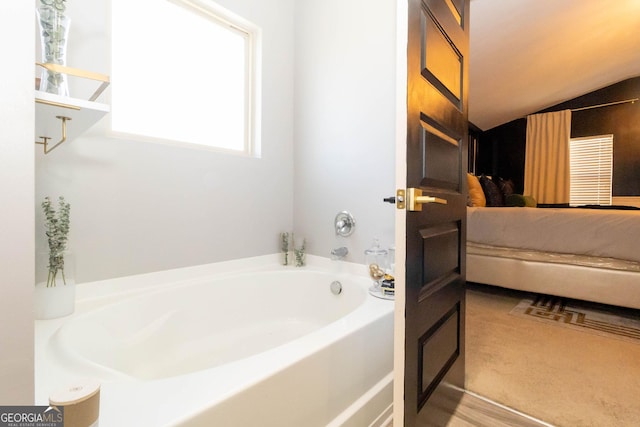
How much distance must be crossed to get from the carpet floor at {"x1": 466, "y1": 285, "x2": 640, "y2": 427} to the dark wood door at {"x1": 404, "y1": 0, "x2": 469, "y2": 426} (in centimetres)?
29

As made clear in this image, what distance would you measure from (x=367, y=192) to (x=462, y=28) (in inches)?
39.7

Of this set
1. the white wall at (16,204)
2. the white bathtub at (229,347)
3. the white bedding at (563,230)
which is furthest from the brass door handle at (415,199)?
the white bedding at (563,230)

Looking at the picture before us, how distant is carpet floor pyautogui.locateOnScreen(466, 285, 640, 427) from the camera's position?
121cm

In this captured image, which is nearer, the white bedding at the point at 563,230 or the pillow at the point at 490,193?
the white bedding at the point at 563,230

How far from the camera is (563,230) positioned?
224 cm

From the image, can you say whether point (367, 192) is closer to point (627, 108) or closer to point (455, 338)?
point (455, 338)

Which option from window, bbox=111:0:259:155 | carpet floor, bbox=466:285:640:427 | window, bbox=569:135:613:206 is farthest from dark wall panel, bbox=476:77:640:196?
window, bbox=111:0:259:155

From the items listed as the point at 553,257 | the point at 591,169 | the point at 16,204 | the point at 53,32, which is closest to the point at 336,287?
the point at 16,204

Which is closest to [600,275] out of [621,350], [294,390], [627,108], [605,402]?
[621,350]

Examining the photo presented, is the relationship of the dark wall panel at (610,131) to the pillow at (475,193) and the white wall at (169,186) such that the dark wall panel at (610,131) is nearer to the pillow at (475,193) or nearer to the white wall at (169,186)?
the pillow at (475,193)

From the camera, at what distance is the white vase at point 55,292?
1133 millimetres

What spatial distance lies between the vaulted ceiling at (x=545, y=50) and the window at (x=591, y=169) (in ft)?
2.91

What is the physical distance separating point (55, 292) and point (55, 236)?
0.75ft

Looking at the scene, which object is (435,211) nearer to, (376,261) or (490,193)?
(376,261)
